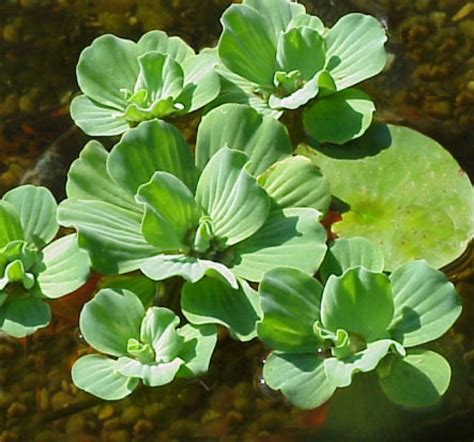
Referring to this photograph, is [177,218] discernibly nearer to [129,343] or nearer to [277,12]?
[129,343]

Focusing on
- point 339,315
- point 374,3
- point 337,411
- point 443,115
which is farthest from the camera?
point 374,3

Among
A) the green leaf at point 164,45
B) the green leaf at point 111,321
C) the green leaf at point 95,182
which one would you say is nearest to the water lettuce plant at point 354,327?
the green leaf at point 111,321

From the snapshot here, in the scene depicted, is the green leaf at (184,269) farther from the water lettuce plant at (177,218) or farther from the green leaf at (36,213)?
the green leaf at (36,213)

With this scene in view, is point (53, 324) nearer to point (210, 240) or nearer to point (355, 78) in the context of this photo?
point (210, 240)

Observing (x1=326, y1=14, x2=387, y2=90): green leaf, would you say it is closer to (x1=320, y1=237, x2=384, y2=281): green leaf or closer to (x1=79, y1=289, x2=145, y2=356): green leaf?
(x1=320, y1=237, x2=384, y2=281): green leaf

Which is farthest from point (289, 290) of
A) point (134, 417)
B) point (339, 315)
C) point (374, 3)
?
point (374, 3)
